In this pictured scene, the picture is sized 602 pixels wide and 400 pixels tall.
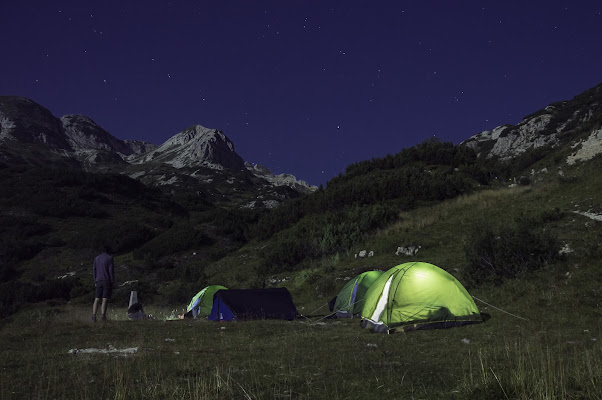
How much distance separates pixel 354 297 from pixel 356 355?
8185mm

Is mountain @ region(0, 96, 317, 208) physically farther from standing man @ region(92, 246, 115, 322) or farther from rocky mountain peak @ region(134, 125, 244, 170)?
standing man @ region(92, 246, 115, 322)

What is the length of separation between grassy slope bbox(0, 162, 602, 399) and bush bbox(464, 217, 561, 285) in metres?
0.47

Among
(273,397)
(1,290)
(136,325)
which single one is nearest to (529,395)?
(273,397)

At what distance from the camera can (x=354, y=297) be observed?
51.3 ft

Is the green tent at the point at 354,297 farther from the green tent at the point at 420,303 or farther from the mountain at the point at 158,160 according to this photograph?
the mountain at the point at 158,160

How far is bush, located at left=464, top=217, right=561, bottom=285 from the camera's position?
514 inches

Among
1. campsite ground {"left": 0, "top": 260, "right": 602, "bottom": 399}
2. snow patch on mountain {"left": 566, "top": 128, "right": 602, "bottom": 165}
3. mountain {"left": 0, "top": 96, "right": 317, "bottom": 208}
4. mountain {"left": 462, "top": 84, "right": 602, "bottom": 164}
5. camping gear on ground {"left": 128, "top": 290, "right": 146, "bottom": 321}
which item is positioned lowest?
campsite ground {"left": 0, "top": 260, "right": 602, "bottom": 399}

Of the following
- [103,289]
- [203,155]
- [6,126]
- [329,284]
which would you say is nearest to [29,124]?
[6,126]

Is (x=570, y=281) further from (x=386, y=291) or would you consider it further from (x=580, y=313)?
(x=386, y=291)

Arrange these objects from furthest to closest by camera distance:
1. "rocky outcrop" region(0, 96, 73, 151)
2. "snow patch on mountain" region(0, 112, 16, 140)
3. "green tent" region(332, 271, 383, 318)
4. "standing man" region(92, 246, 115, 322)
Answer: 1. "rocky outcrop" region(0, 96, 73, 151)
2. "snow patch on mountain" region(0, 112, 16, 140)
3. "green tent" region(332, 271, 383, 318)
4. "standing man" region(92, 246, 115, 322)

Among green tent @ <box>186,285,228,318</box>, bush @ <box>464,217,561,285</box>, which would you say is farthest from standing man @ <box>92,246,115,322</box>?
bush @ <box>464,217,561,285</box>

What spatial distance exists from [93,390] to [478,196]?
2589cm

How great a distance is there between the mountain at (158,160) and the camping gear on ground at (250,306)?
74.7 metres

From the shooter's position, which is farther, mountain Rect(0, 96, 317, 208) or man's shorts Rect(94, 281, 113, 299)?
mountain Rect(0, 96, 317, 208)
